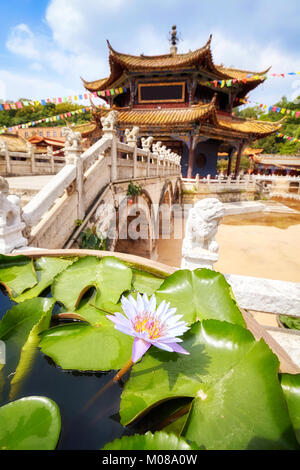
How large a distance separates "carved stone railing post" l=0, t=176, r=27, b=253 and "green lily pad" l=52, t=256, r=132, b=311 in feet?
3.16

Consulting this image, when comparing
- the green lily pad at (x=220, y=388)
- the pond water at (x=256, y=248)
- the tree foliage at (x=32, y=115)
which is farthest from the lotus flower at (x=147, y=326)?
the tree foliage at (x=32, y=115)

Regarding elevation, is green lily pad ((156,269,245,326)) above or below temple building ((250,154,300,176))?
below

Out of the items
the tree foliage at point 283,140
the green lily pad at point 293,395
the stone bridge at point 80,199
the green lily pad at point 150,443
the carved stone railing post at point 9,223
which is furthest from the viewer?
the tree foliage at point 283,140

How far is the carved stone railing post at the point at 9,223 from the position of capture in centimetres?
183

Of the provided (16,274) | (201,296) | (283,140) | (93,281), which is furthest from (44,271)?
(283,140)

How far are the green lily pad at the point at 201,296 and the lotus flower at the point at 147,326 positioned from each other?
9.4 inches

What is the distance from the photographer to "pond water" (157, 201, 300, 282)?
7.44m

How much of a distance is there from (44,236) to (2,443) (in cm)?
235

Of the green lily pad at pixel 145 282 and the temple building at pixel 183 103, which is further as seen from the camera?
the temple building at pixel 183 103

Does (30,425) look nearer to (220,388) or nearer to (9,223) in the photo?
(220,388)

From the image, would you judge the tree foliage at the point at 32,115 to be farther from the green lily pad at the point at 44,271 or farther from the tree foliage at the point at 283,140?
the green lily pad at the point at 44,271

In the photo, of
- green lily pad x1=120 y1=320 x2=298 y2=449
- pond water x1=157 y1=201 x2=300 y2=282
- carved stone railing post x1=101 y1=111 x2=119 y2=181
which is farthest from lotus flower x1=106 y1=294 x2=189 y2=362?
pond water x1=157 y1=201 x2=300 y2=282

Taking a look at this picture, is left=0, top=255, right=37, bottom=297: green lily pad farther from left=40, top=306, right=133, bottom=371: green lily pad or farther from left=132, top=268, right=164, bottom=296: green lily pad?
left=132, top=268, right=164, bottom=296: green lily pad

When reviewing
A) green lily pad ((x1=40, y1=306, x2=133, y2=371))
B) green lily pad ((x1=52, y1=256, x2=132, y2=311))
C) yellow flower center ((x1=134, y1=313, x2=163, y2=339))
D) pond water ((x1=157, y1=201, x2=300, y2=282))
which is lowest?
pond water ((x1=157, y1=201, x2=300, y2=282))
